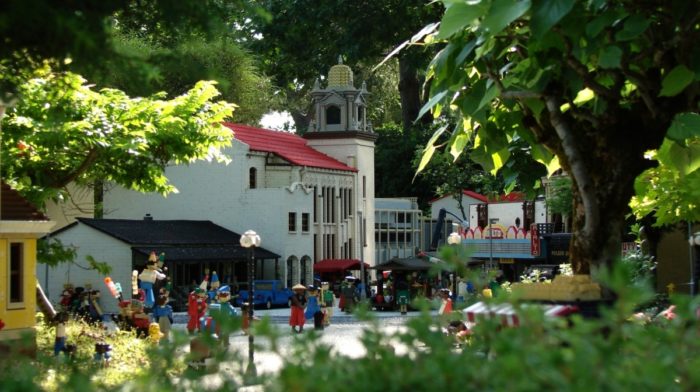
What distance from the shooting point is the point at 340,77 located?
6288 centimetres

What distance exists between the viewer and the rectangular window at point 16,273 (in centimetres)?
2263

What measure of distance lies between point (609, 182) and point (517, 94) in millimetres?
1576

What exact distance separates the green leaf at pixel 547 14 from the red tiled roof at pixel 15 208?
1271 centimetres

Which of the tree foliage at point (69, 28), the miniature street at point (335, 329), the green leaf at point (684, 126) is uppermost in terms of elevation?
the tree foliage at point (69, 28)

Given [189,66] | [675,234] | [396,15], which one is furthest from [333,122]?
[189,66]

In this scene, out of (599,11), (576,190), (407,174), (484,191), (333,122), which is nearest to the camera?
(599,11)

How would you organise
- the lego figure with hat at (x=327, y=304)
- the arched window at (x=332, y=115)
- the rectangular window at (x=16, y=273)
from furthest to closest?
the arched window at (x=332, y=115), the lego figure with hat at (x=327, y=304), the rectangular window at (x=16, y=273)

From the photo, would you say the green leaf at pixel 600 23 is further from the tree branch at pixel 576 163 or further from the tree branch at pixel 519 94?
the tree branch at pixel 576 163

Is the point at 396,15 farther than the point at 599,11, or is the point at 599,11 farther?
the point at 396,15

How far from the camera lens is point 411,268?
161 ft

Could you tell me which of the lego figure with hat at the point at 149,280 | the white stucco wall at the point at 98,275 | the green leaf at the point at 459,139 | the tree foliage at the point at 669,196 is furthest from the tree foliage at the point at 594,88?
the white stucco wall at the point at 98,275

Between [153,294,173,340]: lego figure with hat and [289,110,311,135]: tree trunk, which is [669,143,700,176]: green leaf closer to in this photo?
[153,294,173,340]: lego figure with hat

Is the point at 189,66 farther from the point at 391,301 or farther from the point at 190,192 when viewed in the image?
the point at 190,192

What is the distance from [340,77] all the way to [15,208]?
40.8 meters
